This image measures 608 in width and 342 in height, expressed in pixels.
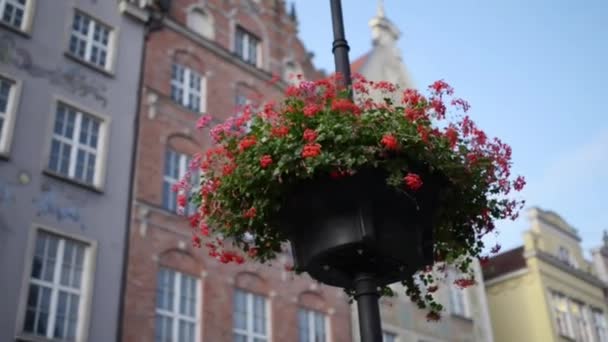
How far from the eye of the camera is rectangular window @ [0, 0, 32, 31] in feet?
46.0

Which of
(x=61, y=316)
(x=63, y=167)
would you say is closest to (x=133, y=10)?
(x=63, y=167)

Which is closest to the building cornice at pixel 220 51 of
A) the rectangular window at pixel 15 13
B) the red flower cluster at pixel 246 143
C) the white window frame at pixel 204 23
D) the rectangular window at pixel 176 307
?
the white window frame at pixel 204 23

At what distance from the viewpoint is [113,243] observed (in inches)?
534

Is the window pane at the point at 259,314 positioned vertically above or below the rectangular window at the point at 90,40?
below

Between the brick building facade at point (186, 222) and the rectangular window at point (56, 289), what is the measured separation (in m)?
0.98

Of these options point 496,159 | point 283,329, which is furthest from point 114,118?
point 496,159

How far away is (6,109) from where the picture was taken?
13.1 meters

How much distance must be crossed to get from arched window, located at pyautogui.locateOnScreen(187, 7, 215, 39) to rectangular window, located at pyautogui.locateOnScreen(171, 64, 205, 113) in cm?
146

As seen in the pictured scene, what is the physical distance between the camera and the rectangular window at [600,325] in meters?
26.8

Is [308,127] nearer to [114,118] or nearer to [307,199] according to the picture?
[307,199]

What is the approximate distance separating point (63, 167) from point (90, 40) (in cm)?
332

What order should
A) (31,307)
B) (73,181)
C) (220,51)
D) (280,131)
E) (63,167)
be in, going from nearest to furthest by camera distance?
(280,131) → (31,307) → (73,181) → (63,167) → (220,51)

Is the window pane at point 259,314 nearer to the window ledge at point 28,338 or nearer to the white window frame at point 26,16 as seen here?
the window ledge at point 28,338

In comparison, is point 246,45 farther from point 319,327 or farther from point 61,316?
point 61,316
